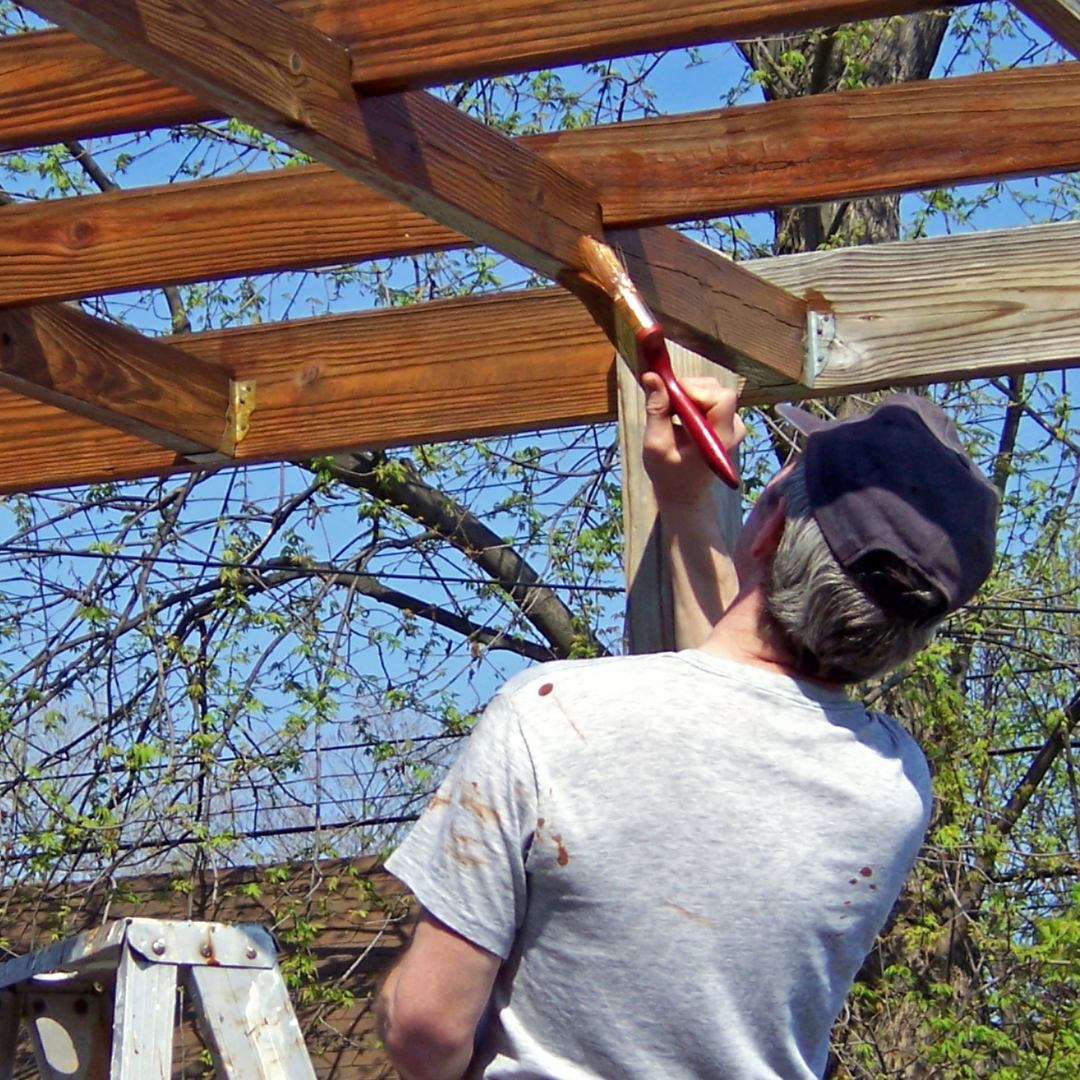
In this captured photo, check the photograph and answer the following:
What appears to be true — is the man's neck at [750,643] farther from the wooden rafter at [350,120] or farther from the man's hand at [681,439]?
the wooden rafter at [350,120]

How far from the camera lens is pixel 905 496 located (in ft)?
5.50

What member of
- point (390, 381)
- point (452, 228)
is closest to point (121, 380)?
point (390, 381)

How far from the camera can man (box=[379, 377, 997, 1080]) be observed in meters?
1.53

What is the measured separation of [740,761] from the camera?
1581mm

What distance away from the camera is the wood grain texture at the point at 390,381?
2.75m

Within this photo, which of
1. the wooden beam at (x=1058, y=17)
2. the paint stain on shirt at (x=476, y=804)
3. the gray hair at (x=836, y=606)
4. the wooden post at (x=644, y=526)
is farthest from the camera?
the wooden post at (x=644, y=526)

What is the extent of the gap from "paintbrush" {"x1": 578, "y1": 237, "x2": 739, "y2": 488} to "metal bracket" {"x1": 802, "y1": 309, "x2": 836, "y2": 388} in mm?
492

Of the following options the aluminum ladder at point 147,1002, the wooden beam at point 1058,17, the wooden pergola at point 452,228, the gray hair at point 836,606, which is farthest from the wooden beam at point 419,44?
the aluminum ladder at point 147,1002

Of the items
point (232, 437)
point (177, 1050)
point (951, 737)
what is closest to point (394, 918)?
point (177, 1050)

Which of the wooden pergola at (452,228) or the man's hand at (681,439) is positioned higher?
the wooden pergola at (452,228)

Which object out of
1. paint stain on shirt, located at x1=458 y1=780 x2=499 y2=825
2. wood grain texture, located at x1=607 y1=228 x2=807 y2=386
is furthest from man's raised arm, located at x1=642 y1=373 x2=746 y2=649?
paint stain on shirt, located at x1=458 y1=780 x2=499 y2=825

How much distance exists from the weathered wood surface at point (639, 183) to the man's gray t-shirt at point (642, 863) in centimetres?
94

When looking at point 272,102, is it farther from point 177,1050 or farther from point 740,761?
point 177,1050

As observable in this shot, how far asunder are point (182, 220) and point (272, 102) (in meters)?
0.82
